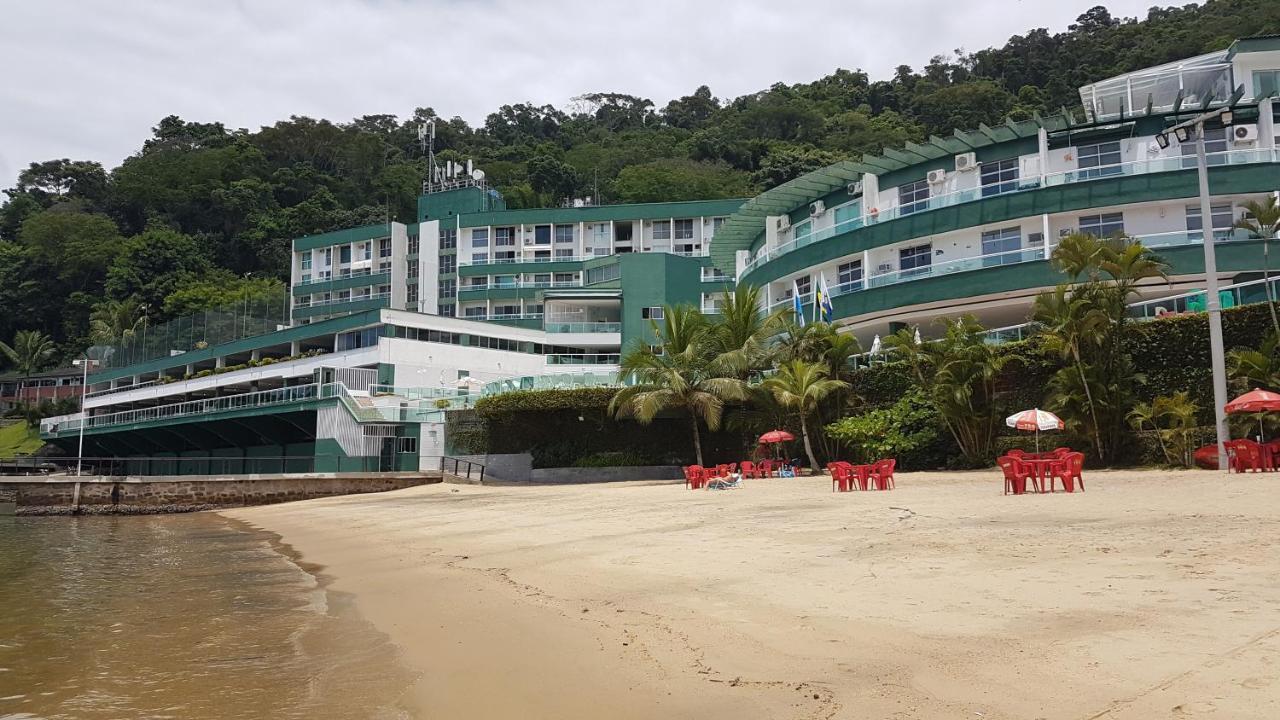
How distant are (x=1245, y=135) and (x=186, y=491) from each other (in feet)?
153

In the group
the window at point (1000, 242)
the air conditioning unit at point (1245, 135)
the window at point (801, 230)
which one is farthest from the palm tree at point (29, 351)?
the air conditioning unit at point (1245, 135)

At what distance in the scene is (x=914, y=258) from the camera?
38.6 m

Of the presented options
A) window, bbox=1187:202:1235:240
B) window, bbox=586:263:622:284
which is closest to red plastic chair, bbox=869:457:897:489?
window, bbox=1187:202:1235:240

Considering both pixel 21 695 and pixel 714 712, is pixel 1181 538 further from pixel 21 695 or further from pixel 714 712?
pixel 21 695

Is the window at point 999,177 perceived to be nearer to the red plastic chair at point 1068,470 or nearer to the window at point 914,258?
the window at point 914,258

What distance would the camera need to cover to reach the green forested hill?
9250 centimetres

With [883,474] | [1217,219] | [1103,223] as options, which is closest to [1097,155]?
[1103,223]

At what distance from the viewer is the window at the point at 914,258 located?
38062 mm

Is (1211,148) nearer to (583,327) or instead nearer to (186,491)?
(583,327)

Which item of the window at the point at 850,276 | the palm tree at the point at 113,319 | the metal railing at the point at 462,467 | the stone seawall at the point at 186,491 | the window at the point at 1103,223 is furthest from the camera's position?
the palm tree at the point at 113,319

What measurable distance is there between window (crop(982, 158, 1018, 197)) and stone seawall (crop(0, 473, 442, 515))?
86.8 ft

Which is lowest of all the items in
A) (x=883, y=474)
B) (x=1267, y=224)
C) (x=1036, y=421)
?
(x=883, y=474)

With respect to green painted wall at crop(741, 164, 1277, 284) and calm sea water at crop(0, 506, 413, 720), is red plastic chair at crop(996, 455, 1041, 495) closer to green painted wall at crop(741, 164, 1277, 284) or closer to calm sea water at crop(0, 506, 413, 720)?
calm sea water at crop(0, 506, 413, 720)

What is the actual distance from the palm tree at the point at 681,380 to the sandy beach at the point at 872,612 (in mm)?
16986
